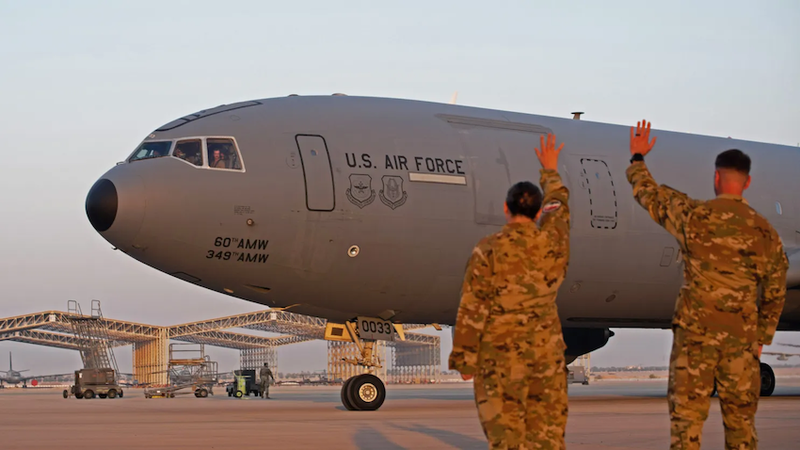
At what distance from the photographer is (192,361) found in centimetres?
4688

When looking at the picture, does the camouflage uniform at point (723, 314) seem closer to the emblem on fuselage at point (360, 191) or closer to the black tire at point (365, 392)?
the emblem on fuselage at point (360, 191)

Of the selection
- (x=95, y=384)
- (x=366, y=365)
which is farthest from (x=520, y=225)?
(x=95, y=384)

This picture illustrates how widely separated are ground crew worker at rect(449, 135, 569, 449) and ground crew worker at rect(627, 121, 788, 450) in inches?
36.9

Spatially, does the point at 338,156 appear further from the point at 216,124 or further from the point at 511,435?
the point at 511,435

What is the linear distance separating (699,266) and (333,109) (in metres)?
11.0

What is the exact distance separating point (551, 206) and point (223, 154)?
31.9 feet

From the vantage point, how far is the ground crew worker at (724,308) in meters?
6.89

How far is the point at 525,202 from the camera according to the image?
273 inches

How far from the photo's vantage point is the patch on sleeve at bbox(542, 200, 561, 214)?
7.20m

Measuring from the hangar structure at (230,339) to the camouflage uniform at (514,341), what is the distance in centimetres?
6193

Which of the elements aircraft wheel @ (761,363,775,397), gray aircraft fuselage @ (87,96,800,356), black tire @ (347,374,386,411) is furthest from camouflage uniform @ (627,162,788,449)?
aircraft wheel @ (761,363,775,397)

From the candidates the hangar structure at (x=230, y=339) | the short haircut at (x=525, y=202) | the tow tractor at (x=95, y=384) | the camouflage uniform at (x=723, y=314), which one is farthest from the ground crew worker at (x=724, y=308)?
the hangar structure at (x=230, y=339)

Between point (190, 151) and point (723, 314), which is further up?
point (190, 151)

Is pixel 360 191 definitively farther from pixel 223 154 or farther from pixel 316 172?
pixel 223 154
